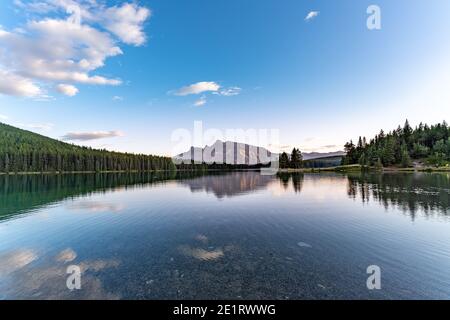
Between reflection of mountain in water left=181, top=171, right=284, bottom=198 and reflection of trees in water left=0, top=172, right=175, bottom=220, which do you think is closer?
reflection of trees in water left=0, top=172, right=175, bottom=220

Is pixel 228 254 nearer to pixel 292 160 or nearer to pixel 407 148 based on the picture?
pixel 292 160

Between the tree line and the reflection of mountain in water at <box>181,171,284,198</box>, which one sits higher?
the tree line

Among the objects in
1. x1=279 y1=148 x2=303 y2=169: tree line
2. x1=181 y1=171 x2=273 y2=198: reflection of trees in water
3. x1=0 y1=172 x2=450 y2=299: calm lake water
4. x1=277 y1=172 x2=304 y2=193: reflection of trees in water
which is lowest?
x1=277 y1=172 x2=304 y2=193: reflection of trees in water

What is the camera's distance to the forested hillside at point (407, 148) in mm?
152625

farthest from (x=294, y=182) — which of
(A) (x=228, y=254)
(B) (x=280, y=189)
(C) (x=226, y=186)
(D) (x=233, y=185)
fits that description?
(A) (x=228, y=254)

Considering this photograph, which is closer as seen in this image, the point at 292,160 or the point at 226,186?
the point at 226,186

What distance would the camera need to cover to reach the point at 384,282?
12.2 meters

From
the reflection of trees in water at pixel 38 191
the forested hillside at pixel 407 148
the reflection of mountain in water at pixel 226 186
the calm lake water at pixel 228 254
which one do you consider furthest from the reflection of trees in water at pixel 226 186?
the forested hillside at pixel 407 148

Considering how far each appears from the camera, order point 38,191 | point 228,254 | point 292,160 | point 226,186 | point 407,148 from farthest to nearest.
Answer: point 292,160 → point 407,148 → point 226,186 → point 38,191 → point 228,254

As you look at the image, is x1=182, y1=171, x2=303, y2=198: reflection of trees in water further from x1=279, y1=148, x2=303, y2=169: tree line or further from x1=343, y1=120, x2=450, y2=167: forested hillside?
x1=343, y1=120, x2=450, y2=167: forested hillside

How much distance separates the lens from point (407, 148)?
174m

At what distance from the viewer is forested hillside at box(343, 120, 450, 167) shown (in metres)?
153

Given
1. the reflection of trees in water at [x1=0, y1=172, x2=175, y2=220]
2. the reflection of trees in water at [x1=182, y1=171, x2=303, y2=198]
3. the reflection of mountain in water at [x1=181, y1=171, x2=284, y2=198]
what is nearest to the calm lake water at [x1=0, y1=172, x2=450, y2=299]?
the reflection of trees in water at [x1=0, y1=172, x2=175, y2=220]
